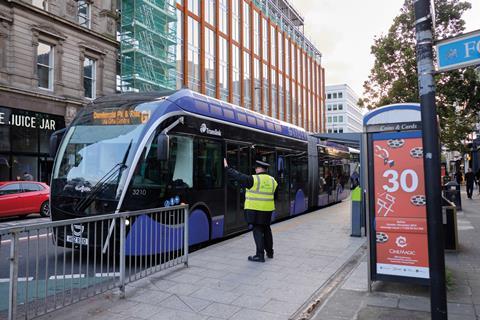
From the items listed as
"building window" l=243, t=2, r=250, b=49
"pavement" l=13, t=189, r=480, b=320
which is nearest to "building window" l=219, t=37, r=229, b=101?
"building window" l=243, t=2, r=250, b=49

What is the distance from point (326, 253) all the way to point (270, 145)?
4.51 m

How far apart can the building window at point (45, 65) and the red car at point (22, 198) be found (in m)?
8.36

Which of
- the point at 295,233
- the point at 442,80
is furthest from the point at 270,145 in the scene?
the point at 442,80

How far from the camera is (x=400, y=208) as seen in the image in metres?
5.55

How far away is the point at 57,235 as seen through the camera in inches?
185

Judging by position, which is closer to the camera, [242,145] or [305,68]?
[242,145]

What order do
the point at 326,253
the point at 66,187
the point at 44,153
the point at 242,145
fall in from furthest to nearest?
the point at 44,153 < the point at 242,145 < the point at 326,253 < the point at 66,187

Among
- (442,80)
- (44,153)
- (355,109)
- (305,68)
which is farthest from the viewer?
(355,109)

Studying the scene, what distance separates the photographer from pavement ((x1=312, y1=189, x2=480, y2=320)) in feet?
15.3

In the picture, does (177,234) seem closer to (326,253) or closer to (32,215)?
(326,253)

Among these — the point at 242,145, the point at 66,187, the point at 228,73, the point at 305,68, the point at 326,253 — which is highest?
the point at 305,68

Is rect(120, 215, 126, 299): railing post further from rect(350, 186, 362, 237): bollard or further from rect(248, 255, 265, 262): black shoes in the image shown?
rect(350, 186, 362, 237): bollard

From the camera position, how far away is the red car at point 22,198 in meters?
14.5

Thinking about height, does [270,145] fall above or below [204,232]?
above
